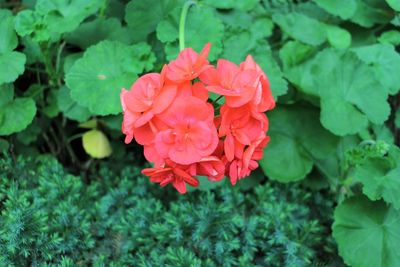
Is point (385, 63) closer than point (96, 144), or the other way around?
point (385, 63)

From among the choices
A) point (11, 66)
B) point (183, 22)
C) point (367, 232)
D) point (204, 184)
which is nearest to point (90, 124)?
point (11, 66)

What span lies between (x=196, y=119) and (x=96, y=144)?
102 centimetres

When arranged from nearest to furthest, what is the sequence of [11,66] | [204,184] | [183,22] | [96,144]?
1. [183,22]
2. [11,66]
3. [204,184]
4. [96,144]

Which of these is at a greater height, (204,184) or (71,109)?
(71,109)

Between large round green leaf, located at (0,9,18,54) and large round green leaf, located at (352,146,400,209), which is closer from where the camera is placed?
large round green leaf, located at (352,146,400,209)

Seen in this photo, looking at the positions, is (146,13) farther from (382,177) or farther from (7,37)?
(382,177)

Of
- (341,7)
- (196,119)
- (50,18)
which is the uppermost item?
(196,119)

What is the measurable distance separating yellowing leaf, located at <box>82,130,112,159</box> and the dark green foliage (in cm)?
18

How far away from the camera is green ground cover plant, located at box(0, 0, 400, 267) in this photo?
74.2 inches

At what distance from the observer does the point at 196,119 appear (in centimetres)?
141

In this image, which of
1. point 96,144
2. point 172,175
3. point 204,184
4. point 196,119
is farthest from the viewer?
point 96,144

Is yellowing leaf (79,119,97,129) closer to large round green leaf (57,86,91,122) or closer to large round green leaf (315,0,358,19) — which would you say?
large round green leaf (57,86,91,122)

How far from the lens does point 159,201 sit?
204 centimetres

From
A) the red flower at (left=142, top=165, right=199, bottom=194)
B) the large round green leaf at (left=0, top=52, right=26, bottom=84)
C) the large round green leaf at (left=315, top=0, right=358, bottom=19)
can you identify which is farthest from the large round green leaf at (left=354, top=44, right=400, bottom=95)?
the large round green leaf at (left=0, top=52, right=26, bottom=84)
